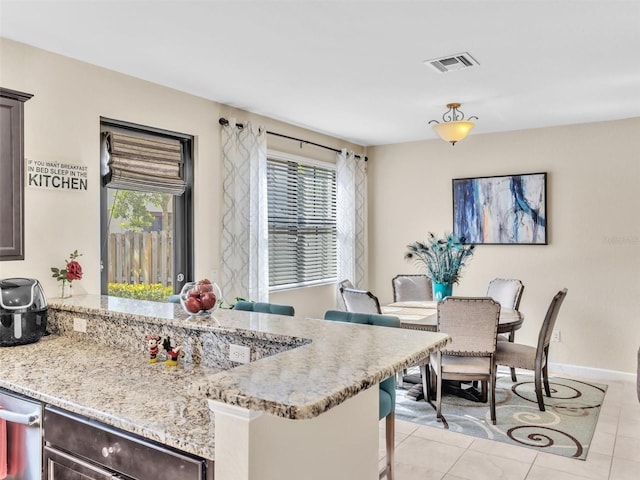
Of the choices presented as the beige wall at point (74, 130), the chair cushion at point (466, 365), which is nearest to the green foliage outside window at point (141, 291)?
the beige wall at point (74, 130)

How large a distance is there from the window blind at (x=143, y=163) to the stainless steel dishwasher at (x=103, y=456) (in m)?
1.99

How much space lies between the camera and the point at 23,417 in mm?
1780

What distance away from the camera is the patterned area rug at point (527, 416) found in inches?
134

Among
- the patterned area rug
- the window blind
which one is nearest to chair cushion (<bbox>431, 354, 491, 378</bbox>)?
the patterned area rug

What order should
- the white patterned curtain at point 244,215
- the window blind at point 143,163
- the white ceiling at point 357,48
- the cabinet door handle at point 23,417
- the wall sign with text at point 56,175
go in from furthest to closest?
the white patterned curtain at point 244,215 < the window blind at point 143,163 < the wall sign with text at point 56,175 < the white ceiling at point 357,48 < the cabinet door handle at point 23,417

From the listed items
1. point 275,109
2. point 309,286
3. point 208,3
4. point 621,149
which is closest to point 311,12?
point 208,3

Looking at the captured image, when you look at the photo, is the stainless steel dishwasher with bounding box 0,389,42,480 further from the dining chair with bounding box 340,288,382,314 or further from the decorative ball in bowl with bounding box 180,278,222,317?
the dining chair with bounding box 340,288,382,314

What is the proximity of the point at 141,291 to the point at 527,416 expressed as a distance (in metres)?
3.07

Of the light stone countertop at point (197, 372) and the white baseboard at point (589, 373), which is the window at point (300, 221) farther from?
the light stone countertop at point (197, 372)

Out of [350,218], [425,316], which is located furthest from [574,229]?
[350,218]

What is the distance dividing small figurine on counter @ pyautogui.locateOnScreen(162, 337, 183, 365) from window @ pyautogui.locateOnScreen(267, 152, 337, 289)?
2676 millimetres

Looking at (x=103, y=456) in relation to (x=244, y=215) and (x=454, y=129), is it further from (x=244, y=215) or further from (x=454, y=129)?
(x=454, y=129)

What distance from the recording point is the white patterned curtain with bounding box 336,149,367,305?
5785 millimetres

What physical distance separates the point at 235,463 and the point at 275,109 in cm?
367
